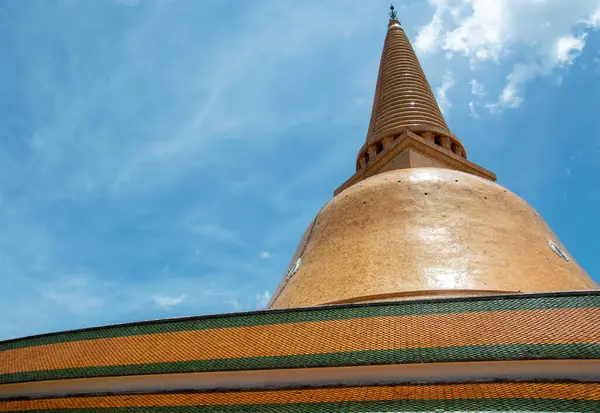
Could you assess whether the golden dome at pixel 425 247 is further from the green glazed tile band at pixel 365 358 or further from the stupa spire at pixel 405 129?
the green glazed tile band at pixel 365 358

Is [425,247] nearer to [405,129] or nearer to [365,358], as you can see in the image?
[365,358]

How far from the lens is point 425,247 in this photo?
35.7ft

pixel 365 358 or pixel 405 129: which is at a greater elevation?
pixel 405 129

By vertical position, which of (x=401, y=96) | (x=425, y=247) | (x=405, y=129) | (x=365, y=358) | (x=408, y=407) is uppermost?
(x=401, y=96)

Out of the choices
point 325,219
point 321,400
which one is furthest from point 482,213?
point 321,400

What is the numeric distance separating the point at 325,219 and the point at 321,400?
709 cm

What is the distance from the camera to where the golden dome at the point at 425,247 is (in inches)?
402

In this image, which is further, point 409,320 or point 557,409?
point 409,320

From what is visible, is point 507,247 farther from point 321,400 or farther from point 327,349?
point 321,400

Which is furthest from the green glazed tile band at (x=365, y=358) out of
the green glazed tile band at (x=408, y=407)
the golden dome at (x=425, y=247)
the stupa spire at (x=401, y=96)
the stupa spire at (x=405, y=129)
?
the stupa spire at (x=401, y=96)

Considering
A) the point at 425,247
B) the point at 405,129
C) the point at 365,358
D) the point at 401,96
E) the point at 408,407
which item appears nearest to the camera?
the point at 408,407

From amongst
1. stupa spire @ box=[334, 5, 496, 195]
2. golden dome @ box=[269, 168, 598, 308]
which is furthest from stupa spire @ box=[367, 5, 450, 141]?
golden dome @ box=[269, 168, 598, 308]

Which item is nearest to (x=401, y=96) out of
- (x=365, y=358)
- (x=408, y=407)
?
(x=365, y=358)

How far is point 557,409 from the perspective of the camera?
5.29 metres
